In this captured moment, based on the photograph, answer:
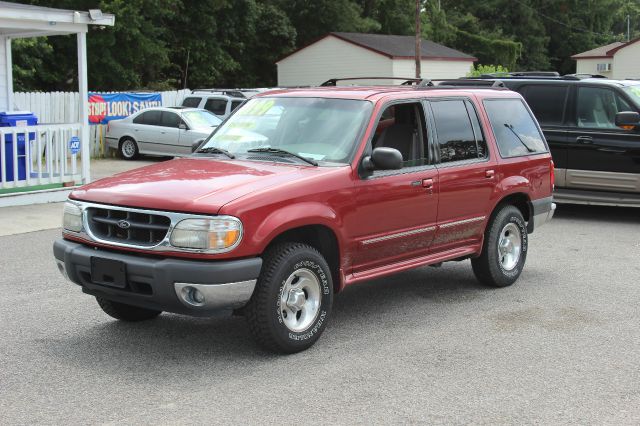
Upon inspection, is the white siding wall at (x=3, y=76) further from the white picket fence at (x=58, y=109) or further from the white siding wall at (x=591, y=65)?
the white siding wall at (x=591, y=65)

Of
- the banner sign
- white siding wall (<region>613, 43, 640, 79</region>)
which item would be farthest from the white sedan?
white siding wall (<region>613, 43, 640, 79</region>)

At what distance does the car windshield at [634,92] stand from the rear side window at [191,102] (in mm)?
15044

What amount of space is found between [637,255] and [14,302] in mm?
6932

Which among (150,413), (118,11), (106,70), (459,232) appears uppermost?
(118,11)

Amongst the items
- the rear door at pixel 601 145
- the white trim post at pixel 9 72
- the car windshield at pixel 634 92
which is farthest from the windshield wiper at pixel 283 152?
the white trim post at pixel 9 72

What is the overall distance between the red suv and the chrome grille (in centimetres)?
1

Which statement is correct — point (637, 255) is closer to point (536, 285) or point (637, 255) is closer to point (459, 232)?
Result: point (536, 285)

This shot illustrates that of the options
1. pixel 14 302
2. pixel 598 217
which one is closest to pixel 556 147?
pixel 598 217

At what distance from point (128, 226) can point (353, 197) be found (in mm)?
1676

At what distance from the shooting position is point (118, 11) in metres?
33.2

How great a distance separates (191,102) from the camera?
25.4 meters

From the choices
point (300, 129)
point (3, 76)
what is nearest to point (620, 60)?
point (3, 76)

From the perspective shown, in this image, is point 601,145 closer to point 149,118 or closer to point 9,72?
point 9,72

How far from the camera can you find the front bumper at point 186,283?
533 centimetres
